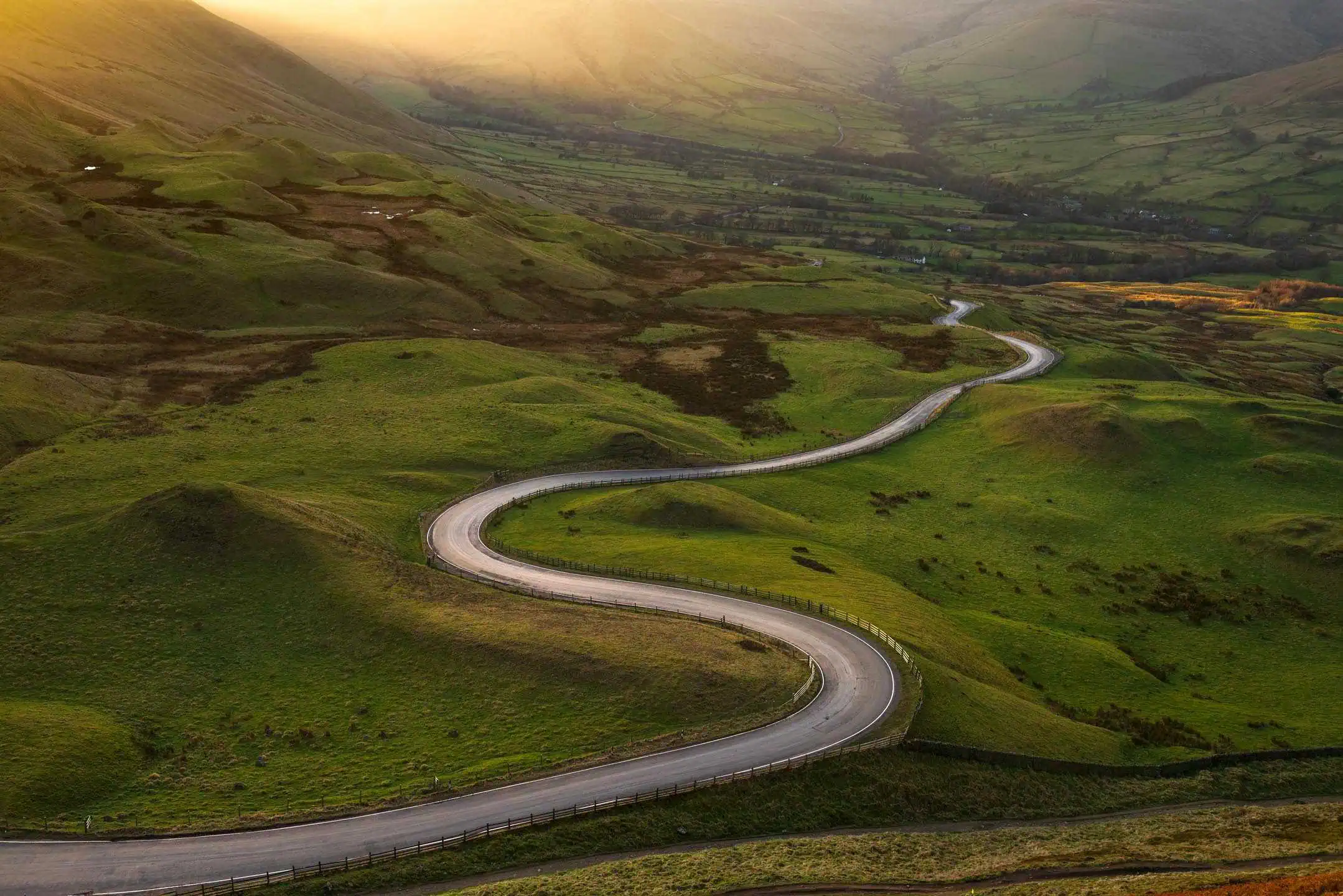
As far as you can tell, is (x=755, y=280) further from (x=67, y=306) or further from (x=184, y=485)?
(x=184, y=485)

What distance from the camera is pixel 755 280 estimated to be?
191625mm

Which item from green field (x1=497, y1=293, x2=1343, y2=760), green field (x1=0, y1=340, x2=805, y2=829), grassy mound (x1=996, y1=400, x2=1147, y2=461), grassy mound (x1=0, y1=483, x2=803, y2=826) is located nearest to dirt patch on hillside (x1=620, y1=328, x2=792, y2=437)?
green field (x1=497, y1=293, x2=1343, y2=760)

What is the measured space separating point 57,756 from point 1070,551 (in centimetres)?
8263

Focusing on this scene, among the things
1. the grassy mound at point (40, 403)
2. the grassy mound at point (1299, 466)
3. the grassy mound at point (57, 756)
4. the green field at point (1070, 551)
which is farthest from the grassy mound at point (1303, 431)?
the grassy mound at point (40, 403)

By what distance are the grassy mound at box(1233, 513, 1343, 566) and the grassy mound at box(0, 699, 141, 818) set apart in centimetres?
9604

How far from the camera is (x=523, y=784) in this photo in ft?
149

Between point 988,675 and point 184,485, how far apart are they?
58.2 m

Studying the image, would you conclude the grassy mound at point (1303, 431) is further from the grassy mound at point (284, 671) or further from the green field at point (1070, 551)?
the grassy mound at point (284, 671)

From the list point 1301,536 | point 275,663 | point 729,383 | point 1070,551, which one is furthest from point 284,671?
point 1301,536

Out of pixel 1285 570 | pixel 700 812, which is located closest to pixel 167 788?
pixel 700 812

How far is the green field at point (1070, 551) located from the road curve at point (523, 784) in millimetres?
4415

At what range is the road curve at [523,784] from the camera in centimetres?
3900

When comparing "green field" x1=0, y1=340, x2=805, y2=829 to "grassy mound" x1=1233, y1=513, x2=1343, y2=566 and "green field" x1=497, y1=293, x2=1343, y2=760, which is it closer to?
"green field" x1=497, y1=293, x2=1343, y2=760

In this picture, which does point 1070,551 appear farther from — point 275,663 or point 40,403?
point 40,403
